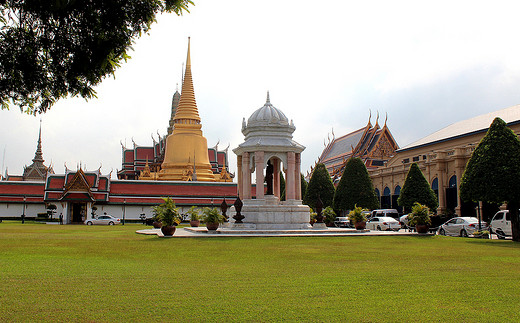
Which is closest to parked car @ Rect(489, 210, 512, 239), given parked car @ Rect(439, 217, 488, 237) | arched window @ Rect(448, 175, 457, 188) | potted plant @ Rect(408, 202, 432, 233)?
parked car @ Rect(439, 217, 488, 237)

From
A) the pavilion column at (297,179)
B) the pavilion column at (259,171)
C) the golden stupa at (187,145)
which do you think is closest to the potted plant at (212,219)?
the pavilion column at (259,171)

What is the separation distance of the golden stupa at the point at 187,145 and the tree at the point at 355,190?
21.7 m

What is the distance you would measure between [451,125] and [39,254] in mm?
44205

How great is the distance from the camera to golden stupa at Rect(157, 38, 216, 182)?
61062mm

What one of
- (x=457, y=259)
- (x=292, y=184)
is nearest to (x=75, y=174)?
(x=292, y=184)

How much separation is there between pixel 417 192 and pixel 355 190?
238 inches

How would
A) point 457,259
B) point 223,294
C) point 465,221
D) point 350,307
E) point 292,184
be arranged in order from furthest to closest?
point 292,184 < point 465,221 < point 457,259 < point 223,294 < point 350,307

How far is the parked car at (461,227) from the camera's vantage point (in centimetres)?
2505

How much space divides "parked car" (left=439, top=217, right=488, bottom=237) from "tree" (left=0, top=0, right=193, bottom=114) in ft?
72.4

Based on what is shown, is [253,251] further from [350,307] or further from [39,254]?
[350,307]

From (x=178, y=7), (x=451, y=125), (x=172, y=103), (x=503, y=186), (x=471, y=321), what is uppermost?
(x=172, y=103)

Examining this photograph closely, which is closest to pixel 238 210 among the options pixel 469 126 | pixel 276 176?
pixel 276 176

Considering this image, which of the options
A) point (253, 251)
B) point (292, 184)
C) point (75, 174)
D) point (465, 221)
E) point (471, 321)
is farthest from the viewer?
point (75, 174)

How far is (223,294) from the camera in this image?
Result: 7.69m
